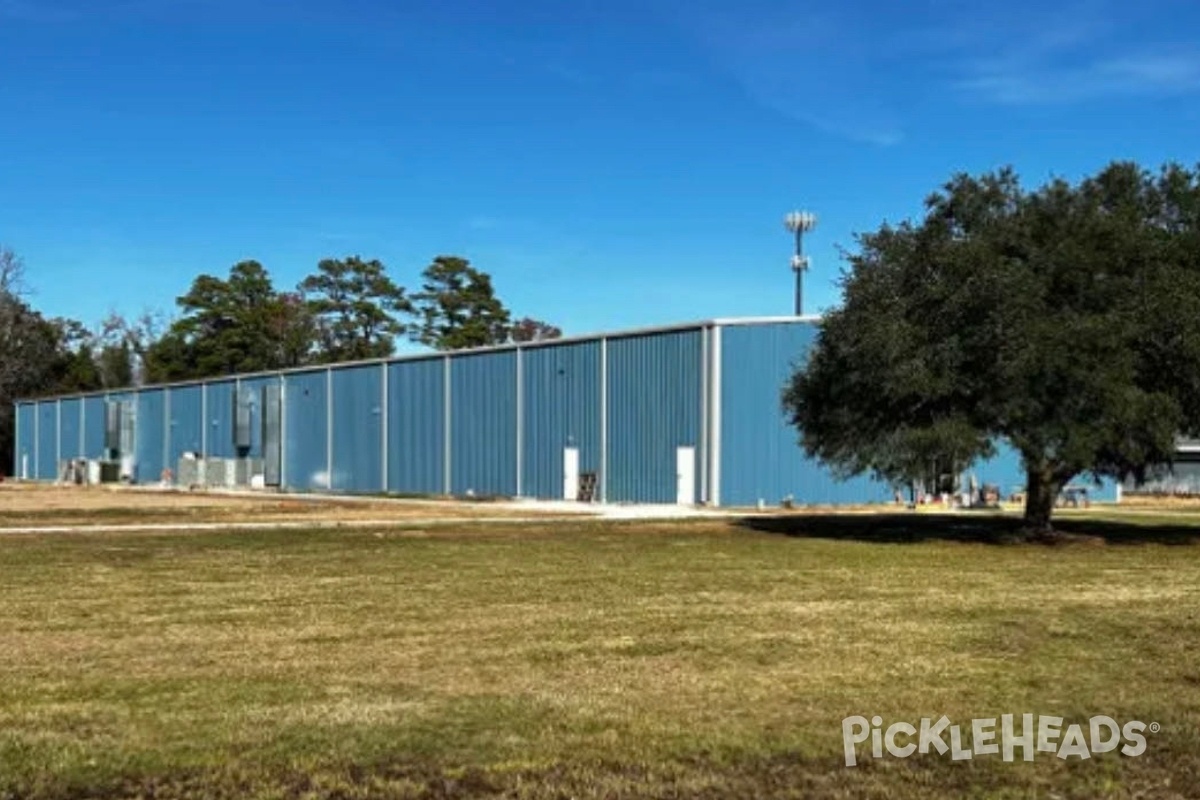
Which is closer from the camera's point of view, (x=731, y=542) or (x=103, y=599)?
(x=103, y=599)

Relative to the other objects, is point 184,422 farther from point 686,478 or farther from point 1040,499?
point 1040,499

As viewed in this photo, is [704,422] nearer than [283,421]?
Yes

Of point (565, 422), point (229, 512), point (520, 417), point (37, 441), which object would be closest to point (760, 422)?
point (565, 422)

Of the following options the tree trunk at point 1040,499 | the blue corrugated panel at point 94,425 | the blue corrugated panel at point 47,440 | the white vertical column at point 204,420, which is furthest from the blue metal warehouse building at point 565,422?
the blue corrugated panel at point 47,440

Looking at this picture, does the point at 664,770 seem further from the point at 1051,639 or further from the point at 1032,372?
the point at 1032,372

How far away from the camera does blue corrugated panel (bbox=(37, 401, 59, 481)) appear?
110 m

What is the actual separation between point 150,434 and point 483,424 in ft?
142

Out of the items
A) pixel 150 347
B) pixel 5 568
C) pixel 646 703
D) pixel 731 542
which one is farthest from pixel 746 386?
pixel 150 347

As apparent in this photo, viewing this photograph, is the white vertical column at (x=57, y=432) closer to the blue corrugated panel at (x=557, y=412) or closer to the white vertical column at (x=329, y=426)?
the white vertical column at (x=329, y=426)

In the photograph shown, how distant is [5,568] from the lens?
2008cm

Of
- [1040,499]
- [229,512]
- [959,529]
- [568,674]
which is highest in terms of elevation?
[1040,499]

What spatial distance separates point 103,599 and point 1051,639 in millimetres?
10243

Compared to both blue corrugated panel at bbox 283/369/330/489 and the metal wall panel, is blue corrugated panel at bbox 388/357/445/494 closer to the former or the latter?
blue corrugated panel at bbox 283/369/330/489

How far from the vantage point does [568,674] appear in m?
10.6
